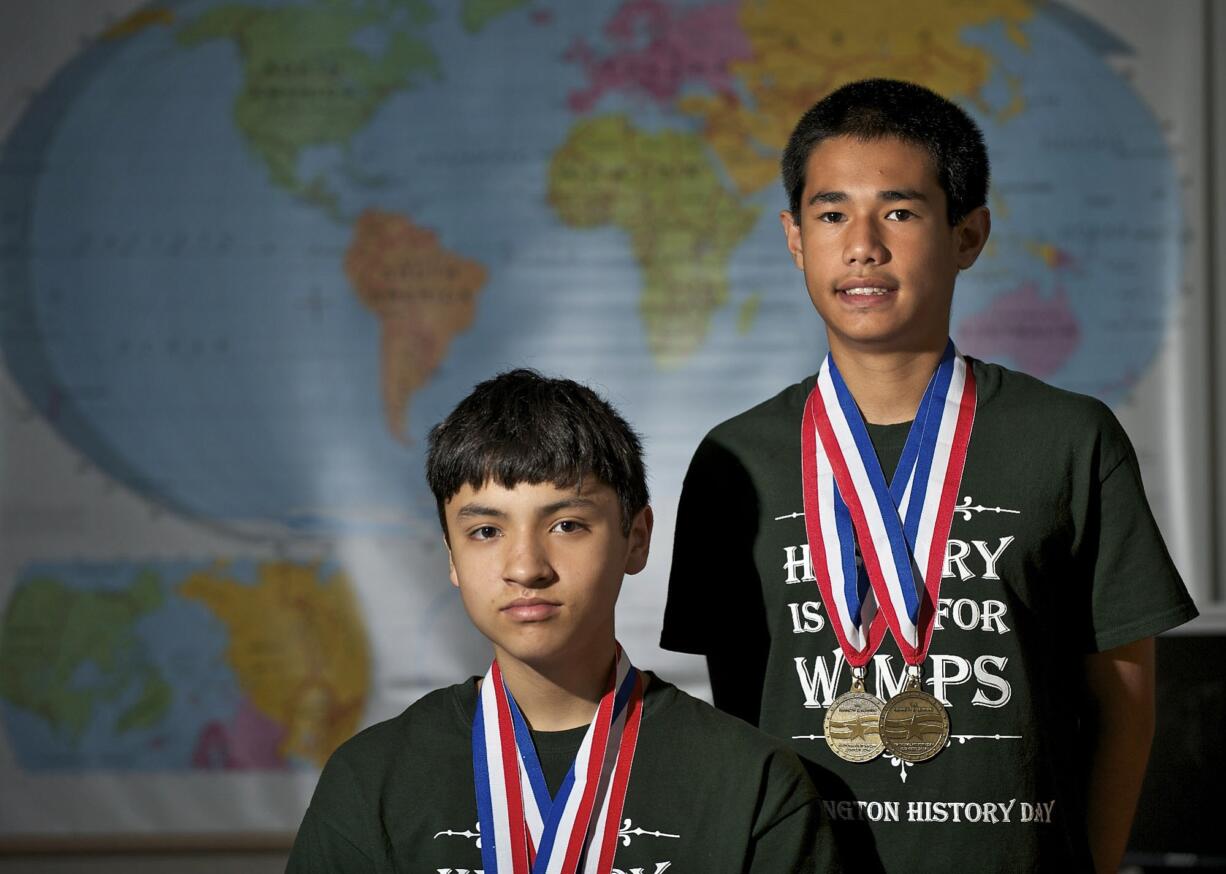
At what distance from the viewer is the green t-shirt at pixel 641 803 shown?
136 cm

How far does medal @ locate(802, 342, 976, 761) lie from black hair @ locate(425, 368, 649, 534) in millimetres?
221

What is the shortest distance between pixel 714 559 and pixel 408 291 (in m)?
1.86

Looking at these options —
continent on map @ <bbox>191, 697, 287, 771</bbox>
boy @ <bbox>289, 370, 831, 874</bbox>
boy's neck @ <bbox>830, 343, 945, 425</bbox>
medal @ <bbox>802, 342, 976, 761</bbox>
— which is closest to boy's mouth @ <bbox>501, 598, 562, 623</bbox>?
boy @ <bbox>289, 370, 831, 874</bbox>

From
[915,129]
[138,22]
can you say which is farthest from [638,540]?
[138,22]

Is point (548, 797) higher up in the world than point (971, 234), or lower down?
lower down

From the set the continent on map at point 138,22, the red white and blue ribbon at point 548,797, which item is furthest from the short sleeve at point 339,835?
the continent on map at point 138,22

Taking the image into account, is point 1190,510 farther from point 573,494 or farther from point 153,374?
point 153,374

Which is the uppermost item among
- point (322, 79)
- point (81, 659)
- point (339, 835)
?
point (322, 79)

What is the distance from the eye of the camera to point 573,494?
145 cm

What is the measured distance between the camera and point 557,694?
145cm

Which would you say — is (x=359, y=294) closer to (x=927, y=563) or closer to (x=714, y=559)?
(x=714, y=559)

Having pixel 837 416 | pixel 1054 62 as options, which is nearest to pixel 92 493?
pixel 837 416

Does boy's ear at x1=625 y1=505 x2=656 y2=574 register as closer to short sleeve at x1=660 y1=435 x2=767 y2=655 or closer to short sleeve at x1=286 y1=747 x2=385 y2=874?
short sleeve at x1=660 y1=435 x2=767 y2=655

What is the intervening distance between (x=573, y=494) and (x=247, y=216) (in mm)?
2136
